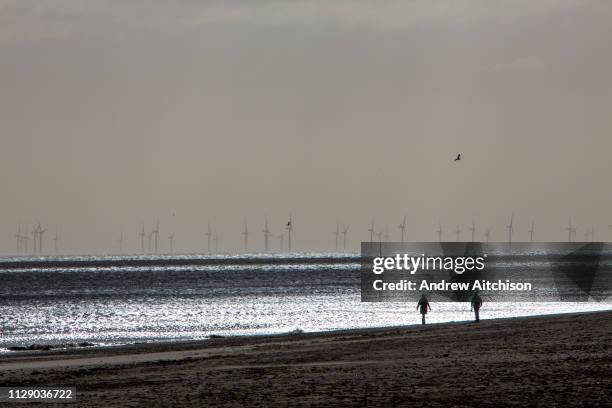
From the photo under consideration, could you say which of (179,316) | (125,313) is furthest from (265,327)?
(125,313)

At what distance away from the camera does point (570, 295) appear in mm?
100312

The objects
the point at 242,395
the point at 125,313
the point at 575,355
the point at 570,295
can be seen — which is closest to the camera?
the point at 242,395

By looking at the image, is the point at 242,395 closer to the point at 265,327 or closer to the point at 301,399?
the point at 301,399

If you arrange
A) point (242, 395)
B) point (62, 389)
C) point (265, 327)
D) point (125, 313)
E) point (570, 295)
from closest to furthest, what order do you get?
point (242, 395) < point (62, 389) < point (265, 327) < point (125, 313) < point (570, 295)

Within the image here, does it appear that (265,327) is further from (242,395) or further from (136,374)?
(242,395)

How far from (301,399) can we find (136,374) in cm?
911

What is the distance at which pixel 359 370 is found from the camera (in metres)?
30.7

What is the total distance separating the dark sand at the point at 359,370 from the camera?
81.5 feet

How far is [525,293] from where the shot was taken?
10669 cm

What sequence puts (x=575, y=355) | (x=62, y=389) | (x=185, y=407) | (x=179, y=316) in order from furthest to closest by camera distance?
(x=179, y=316) → (x=575, y=355) → (x=62, y=389) → (x=185, y=407)

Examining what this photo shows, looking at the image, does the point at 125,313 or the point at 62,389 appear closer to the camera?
the point at 62,389

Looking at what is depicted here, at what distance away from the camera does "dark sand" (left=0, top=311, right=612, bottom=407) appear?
81.5ft

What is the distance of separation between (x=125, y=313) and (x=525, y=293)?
3929cm

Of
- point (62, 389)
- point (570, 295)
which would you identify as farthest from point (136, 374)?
point (570, 295)
